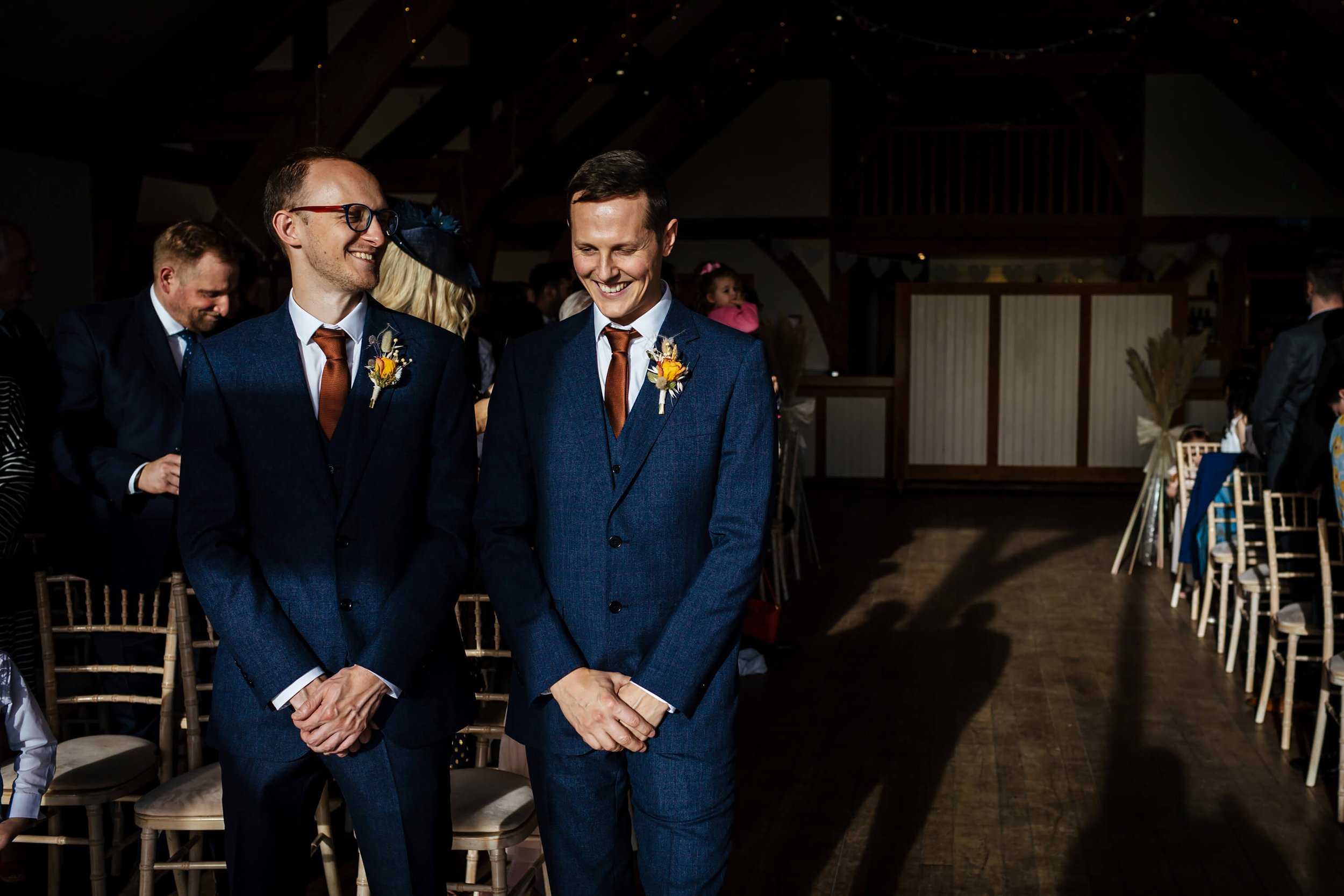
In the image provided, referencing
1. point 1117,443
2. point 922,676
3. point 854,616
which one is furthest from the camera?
point 1117,443

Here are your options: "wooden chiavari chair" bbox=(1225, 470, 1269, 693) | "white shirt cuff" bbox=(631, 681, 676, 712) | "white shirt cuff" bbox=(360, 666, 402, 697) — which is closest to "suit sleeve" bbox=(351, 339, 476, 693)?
"white shirt cuff" bbox=(360, 666, 402, 697)

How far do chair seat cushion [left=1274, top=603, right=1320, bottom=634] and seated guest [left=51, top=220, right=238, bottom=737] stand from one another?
3.48m

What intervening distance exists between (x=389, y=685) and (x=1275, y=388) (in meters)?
4.30

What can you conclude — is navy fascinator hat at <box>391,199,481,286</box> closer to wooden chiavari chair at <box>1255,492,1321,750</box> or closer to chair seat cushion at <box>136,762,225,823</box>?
chair seat cushion at <box>136,762,225,823</box>

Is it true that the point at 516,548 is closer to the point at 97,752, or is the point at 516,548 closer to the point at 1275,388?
the point at 97,752

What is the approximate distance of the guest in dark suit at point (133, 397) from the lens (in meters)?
3.07

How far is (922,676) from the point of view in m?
5.07

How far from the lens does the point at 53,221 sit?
619cm

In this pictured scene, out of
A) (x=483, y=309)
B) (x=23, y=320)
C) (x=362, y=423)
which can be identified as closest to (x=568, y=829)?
(x=362, y=423)

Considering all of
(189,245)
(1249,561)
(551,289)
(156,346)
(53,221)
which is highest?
(53,221)

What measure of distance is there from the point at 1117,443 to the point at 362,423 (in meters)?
9.67

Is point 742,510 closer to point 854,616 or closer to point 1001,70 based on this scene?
point 854,616

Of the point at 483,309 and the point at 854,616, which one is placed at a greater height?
the point at 483,309

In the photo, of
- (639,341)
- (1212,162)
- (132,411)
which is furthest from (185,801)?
(1212,162)
